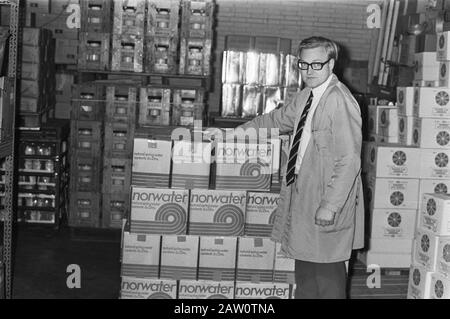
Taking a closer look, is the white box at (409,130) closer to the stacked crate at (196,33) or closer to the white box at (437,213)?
the white box at (437,213)

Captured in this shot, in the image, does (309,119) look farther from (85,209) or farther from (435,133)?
Answer: (85,209)

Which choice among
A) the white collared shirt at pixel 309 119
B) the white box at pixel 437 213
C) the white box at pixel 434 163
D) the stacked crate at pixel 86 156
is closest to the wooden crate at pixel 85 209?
the stacked crate at pixel 86 156

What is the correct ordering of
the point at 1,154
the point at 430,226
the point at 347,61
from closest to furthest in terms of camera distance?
1. the point at 1,154
2. the point at 430,226
3. the point at 347,61

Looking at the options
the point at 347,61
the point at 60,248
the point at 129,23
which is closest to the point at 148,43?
the point at 129,23

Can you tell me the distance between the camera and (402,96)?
6973 millimetres

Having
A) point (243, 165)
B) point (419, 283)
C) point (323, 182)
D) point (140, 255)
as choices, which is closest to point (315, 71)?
point (323, 182)

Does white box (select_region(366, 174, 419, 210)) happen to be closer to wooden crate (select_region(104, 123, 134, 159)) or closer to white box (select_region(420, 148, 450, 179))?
white box (select_region(420, 148, 450, 179))

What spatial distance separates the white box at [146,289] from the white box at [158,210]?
366 millimetres

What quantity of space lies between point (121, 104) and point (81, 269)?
2061mm

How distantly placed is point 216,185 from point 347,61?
656 centimetres

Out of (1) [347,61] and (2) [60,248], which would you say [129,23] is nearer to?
(2) [60,248]

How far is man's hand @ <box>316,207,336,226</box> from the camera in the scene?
393 centimetres

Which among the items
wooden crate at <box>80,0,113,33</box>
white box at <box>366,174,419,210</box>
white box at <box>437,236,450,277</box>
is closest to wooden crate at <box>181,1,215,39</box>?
wooden crate at <box>80,0,113,33</box>

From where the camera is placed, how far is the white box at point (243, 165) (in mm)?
5184
